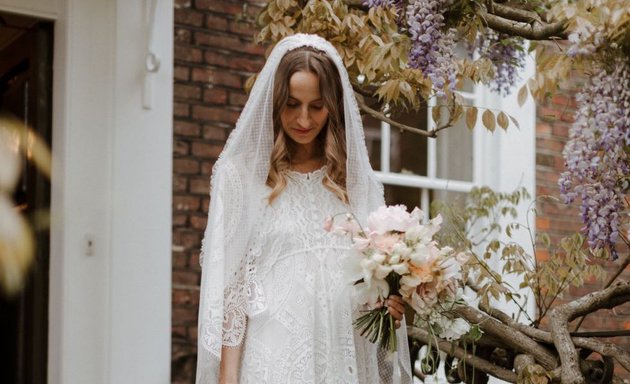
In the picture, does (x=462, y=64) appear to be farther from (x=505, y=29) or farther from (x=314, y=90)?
(x=314, y=90)

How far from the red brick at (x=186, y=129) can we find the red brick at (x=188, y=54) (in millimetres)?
291

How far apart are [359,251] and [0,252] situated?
240cm

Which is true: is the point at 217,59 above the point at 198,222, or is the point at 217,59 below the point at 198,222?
above

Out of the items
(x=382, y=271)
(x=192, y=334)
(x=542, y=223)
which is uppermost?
(x=542, y=223)

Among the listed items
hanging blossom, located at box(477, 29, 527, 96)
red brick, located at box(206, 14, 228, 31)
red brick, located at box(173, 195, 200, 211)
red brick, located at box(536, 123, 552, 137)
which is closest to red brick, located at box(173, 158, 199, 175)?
red brick, located at box(173, 195, 200, 211)

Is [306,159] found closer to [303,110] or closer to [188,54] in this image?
[303,110]

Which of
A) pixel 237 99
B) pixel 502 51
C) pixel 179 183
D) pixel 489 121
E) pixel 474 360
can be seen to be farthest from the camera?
pixel 237 99

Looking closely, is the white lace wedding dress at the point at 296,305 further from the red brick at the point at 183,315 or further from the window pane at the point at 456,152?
the window pane at the point at 456,152

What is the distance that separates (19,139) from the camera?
191 inches

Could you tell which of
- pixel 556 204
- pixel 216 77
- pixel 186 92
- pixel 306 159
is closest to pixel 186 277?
pixel 186 92

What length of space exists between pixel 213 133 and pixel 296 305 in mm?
1894

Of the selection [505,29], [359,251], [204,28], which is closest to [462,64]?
[505,29]

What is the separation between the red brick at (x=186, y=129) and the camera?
471 cm

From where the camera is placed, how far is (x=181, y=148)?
471cm
